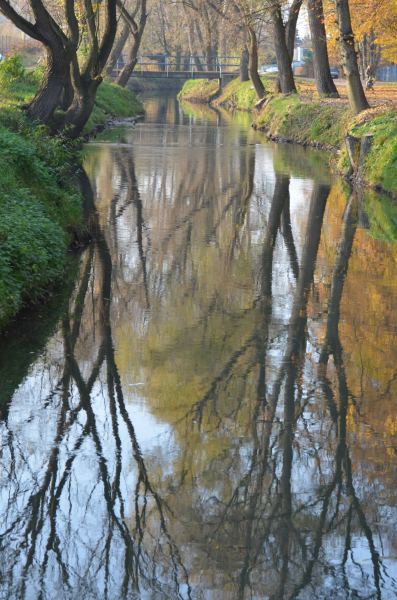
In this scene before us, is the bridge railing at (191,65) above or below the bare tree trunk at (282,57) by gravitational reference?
above

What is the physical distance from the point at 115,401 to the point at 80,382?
1.99 feet

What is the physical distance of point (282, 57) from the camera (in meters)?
44.8

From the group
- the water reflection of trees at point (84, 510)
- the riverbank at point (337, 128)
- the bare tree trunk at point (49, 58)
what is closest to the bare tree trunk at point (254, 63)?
the riverbank at point (337, 128)

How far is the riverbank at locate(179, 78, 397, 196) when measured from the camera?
22438 mm

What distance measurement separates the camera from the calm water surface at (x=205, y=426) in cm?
564

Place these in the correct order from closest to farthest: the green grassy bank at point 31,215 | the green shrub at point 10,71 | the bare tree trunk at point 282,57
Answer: the green grassy bank at point 31,215
the green shrub at point 10,71
the bare tree trunk at point 282,57

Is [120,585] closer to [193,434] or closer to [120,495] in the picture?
[120,495]

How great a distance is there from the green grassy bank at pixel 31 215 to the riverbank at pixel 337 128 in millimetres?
6820

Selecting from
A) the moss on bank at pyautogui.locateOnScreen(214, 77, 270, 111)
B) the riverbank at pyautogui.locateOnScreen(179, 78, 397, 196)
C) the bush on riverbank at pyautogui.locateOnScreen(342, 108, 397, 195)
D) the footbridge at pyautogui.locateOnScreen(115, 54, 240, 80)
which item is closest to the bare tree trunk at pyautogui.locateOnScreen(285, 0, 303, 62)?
the riverbank at pyautogui.locateOnScreen(179, 78, 397, 196)

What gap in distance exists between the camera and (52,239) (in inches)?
488

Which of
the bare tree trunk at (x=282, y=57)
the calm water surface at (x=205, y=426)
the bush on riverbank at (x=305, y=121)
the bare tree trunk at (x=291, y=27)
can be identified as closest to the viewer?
the calm water surface at (x=205, y=426)

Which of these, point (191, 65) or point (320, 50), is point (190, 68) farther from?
point (320, 50)

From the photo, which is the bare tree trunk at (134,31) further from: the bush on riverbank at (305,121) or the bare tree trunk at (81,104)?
the bare tree trunk at (81,104)

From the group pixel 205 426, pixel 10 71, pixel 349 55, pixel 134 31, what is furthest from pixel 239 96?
pixel 205 426
